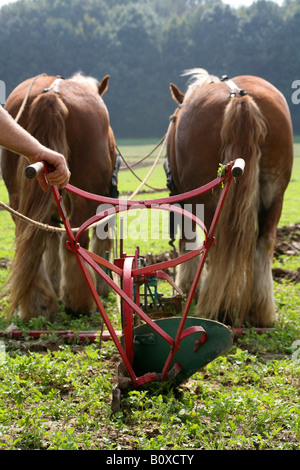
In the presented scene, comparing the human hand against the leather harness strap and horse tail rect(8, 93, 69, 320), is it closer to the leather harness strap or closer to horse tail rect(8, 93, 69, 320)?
horse tail rect(8, 93, 69, 320)

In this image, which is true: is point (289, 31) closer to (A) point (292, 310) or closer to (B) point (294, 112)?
(B) point (294, 112)

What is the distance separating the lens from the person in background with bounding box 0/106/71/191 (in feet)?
7.58

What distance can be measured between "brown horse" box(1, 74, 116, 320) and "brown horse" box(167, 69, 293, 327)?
2.60ft

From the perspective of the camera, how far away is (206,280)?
4.46 metres

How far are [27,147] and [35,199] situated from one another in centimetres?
209

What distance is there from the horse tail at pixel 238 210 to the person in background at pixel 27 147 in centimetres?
197

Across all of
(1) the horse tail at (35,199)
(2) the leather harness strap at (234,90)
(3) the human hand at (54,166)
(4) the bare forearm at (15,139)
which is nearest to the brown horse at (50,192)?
(1) the horse tail at (35,199)

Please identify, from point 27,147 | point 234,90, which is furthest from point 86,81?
point 27,147

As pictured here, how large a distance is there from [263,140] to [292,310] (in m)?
1.61

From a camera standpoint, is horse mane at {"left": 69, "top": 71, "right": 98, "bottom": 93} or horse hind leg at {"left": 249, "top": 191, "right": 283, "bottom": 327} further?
horse mane at {"left": 69, "top": 71, "right": 98, "bottom": 93}

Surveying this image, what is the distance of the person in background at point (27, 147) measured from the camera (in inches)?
91.0

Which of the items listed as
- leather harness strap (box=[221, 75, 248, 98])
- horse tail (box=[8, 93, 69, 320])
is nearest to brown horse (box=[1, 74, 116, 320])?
horse tail (box=[8, 93, 69, 320])

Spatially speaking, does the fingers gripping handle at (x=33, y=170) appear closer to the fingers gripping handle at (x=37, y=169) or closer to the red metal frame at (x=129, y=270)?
the fingers gripping handle at (x=37, y=169)

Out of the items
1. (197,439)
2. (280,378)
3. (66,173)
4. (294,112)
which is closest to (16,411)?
(197,439)
